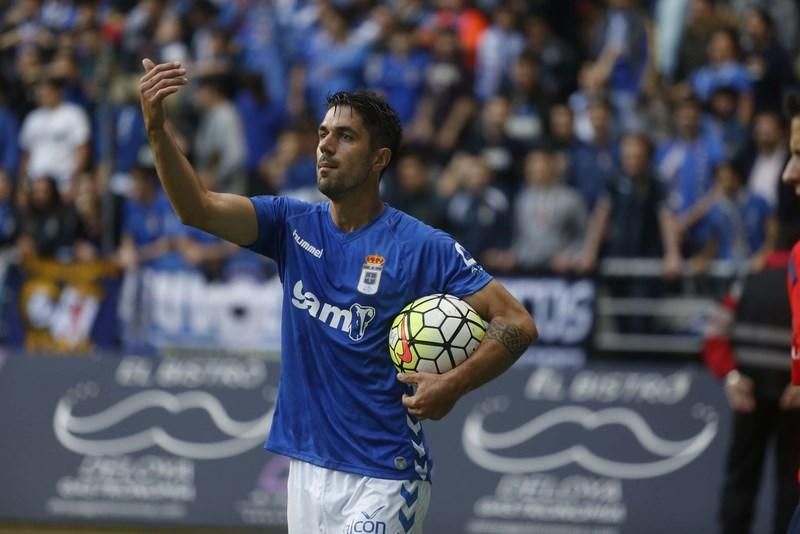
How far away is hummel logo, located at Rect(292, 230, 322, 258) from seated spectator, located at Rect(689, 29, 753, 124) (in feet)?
28.5

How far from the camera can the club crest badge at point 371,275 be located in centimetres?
599

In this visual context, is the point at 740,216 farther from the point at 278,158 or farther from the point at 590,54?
the point at 278,158

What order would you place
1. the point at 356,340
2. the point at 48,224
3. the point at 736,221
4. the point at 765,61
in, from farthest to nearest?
the point at 48,224 → the point at 765,61 → the point at 736,221 → the point at 356,340

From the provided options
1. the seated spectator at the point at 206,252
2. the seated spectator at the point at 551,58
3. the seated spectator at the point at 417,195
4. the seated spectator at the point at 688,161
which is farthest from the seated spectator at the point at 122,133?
the seated spectator at the point at 688,161

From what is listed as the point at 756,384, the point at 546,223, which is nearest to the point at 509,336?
the point at 756,384

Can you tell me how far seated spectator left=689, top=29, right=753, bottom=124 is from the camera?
14.2 metres

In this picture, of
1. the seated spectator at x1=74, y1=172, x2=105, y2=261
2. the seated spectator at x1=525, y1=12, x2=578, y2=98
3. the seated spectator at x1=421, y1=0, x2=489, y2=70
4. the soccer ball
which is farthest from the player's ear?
the seated spectator at x1=421, y1=0, x2=489, y2=70

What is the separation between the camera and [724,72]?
14391 millimetres

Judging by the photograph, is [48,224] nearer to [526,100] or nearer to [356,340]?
[526,100]

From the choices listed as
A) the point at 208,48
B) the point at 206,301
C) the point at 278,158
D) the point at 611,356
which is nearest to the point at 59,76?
the point at 208,48

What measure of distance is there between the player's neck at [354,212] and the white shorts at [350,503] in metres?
1.01

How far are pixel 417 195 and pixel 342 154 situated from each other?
7853mm

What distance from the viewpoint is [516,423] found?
37.8 feet

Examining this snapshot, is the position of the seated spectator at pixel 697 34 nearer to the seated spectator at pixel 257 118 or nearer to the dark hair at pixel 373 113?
the seated spectator at pixel 257 118
